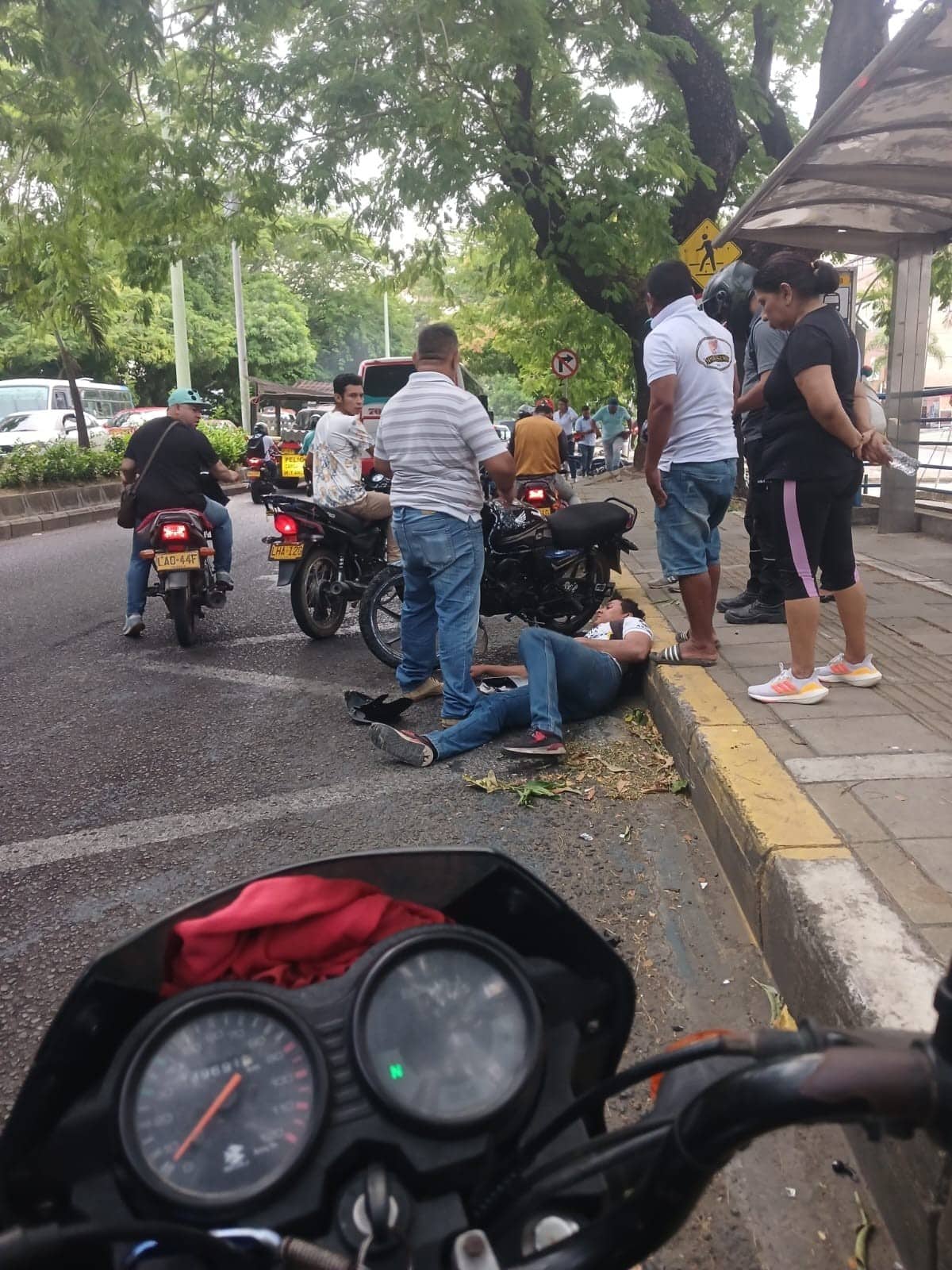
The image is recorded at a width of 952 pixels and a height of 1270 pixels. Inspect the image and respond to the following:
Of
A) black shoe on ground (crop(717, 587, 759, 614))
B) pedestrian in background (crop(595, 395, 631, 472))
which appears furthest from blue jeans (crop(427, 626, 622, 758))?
pedestrian in background (crop(595, 395, 631, 472))

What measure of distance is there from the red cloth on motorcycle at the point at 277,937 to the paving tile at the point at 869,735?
107 inches

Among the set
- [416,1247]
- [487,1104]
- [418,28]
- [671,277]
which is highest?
[418,28]

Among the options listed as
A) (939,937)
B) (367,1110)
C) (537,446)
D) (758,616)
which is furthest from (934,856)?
(537,446)

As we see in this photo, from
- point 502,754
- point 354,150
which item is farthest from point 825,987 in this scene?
point 354,150

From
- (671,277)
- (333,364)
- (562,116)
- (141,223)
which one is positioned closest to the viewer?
(671,277)

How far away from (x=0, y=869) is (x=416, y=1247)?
2875 millimetres

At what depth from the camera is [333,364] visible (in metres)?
59.3

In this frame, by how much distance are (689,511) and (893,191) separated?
3417mm

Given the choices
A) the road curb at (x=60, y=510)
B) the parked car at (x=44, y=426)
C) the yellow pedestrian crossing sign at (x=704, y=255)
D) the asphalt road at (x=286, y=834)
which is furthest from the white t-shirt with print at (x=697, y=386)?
the parked car at (x=44, y=426)

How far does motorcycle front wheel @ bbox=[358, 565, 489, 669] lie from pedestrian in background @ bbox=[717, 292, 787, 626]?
5.55 ft

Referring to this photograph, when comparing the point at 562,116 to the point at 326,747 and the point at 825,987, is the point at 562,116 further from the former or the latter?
the point at 825,987

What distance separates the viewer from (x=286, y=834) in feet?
12.2

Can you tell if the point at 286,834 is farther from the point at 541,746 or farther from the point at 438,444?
the point at 438,444

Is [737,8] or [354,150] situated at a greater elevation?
[737,8]
